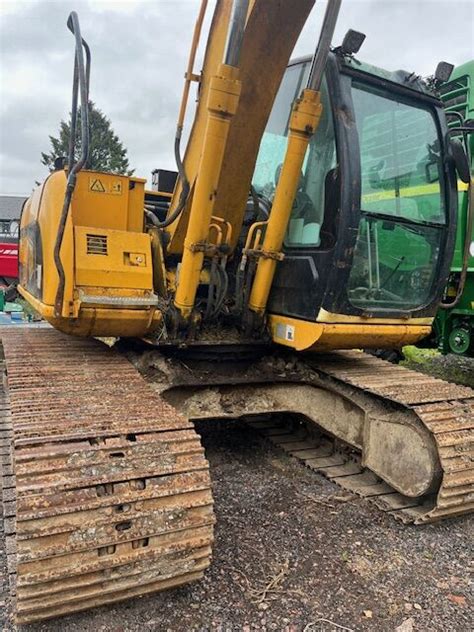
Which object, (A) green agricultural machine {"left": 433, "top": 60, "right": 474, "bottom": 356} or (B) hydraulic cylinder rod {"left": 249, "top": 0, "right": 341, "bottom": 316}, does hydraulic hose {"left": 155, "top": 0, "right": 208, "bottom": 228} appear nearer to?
(B) hydraulic cylinder rod {"left": 249, "top": 0, "right": 341, "bottom": 316}

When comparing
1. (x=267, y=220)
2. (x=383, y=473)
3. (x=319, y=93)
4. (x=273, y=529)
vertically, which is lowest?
(x=273, y=529)

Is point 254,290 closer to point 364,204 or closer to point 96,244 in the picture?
point 364,204

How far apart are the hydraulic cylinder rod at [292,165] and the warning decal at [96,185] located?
41.2 inches

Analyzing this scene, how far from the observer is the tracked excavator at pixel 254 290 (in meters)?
2.64

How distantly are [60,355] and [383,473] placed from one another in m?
2.13

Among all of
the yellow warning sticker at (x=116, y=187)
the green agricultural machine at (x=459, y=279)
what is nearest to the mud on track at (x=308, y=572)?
the yellow warning sticker at (x=116, y=187)

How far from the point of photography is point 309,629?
7.63 ft

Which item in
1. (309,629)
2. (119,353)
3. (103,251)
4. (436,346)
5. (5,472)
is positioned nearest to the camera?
(309,629)

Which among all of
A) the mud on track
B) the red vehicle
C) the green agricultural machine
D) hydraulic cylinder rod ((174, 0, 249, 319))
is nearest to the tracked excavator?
hydraulic cylinder rod ((174, 0, 249, 319))

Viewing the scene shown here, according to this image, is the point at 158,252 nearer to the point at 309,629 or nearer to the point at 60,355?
the point at 60,355

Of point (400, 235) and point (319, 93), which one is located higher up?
point (319, 93)

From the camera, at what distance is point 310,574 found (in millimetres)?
2697

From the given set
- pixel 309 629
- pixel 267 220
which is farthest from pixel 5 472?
pixel 267 220

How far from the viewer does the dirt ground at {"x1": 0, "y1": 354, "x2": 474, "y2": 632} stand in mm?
2361
